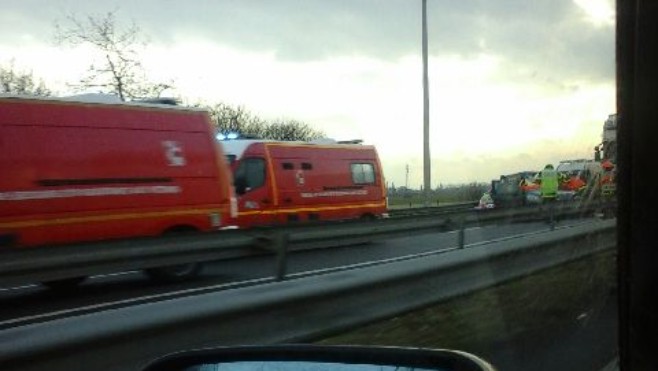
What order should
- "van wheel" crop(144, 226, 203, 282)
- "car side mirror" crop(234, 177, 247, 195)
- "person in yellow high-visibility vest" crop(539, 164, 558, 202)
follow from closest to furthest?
"person in yellow high-visibility vest" crop(539, 164, 558, 202)
"van wheel" crop(144, 226, 203, 282)
"car side mirror" crop(234, 177, 247, 195)

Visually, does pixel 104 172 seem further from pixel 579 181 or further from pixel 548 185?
pixel 579 181

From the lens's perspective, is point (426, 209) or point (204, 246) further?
point (426, 209)

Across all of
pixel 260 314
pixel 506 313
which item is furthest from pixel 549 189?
pixel 260 314

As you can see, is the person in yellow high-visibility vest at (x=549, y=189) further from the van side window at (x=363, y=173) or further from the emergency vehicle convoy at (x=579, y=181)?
the van side window at (x=363, y=173)

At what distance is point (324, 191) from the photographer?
2208cm

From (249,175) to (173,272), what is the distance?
768cm

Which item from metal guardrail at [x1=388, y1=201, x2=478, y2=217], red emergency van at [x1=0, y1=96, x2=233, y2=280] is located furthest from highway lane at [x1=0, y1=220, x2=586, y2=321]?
metal guardrail at [x1=388, y1=201, x2=478, y2=217]

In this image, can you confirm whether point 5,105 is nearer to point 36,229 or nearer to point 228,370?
point 36,229

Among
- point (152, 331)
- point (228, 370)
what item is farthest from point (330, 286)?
point (228, 370)

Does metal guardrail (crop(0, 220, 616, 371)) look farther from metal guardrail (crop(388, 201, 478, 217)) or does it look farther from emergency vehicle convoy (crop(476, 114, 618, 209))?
metal guardrail (crop(388, 201, 478, 217))

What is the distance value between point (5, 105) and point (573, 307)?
823 centimetres

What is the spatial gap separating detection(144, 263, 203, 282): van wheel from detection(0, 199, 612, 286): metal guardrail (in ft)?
2.62

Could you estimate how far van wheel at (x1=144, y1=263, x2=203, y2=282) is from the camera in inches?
518

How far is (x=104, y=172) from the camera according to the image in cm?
1307
